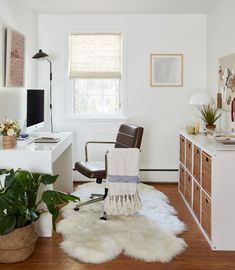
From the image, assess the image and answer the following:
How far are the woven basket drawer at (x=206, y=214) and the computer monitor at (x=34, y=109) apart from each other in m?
1.95

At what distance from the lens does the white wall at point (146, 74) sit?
5312 mm

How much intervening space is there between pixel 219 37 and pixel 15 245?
3391 millimetres

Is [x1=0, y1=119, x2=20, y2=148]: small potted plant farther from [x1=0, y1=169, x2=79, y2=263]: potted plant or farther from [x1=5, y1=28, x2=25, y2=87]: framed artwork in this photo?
[x1=5, y1=28, x2=25, y2=87]: framed artwork

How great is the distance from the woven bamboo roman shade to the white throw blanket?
2004 mm

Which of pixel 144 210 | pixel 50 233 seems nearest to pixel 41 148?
pixel 50 233

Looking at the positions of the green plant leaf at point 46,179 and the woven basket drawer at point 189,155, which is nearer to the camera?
the green plant leaf at point 46,179

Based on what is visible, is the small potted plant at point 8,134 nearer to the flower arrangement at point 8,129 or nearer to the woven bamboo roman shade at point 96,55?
the flower arrangement at point 8,129

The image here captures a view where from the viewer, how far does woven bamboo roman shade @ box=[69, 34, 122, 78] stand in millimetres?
5367

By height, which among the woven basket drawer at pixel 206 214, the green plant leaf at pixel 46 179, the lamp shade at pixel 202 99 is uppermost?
the lamp shade at pixel 202 99

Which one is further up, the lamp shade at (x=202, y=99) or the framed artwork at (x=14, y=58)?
the framed artwork at (x=14, y=58)

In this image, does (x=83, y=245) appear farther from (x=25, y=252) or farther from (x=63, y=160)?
(x=63, y=160)

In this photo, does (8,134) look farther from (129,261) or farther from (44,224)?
(129,261)

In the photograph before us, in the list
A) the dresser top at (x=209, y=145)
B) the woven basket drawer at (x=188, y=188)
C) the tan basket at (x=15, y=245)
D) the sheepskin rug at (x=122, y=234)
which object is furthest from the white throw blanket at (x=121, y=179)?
the tan basket at (x=15, y=245)

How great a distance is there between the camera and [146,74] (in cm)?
538
